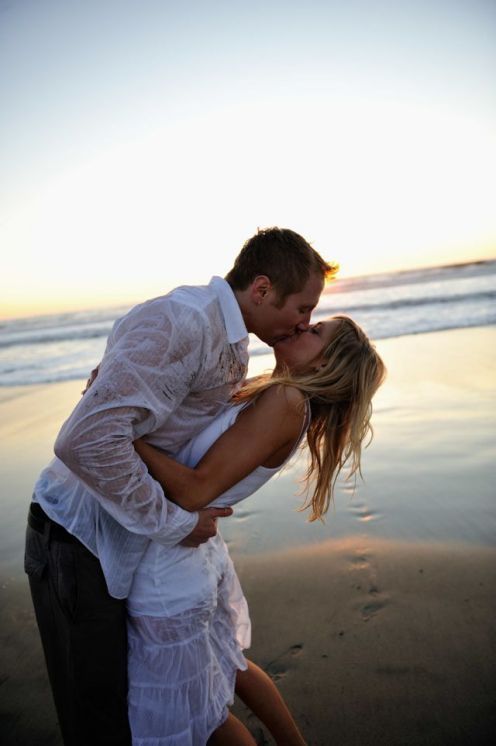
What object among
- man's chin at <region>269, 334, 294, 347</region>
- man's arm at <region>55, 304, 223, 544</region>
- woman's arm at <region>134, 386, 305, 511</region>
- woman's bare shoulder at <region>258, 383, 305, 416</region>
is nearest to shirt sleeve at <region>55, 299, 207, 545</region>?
man's arm at <region>55, 304, 223, 544</region>

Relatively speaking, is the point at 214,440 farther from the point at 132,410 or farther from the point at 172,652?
the point at 172,652

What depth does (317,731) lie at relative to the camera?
2695mm

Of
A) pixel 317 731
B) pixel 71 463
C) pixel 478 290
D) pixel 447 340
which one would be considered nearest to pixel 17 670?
pixel 317 731

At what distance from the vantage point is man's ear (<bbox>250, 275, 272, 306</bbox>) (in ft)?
7.15

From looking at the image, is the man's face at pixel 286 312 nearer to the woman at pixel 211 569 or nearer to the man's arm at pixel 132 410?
the woman at pixel 211 569

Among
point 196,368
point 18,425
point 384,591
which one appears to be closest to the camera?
point 196,368

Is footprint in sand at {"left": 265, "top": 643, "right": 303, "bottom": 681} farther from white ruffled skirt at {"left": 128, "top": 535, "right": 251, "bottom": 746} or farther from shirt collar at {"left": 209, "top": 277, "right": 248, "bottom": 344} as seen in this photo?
shirt collar at {"left": 209, "top": 277, "right": 248, "bottom": 344}

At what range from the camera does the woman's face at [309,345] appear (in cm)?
239

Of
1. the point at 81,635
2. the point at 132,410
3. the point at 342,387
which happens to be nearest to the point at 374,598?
the point at 342,387

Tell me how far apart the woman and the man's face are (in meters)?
0.13

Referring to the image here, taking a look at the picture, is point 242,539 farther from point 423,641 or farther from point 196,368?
point 196,368

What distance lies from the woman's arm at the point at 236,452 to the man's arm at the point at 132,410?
0.11 metres

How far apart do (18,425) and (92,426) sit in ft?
24.4

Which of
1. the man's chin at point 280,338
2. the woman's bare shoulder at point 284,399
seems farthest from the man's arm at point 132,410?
the man's chin at point 280,338
